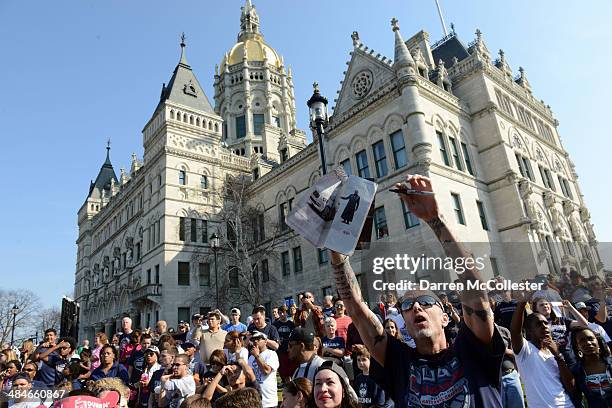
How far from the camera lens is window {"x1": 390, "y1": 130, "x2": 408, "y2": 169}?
22469 millimetres

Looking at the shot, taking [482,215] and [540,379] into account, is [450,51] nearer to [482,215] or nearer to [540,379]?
[482,215]

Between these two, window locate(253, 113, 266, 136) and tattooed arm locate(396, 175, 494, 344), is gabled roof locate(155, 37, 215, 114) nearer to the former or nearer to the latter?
window locate(253, 113, 266, 136)

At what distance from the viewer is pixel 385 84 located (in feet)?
77.5

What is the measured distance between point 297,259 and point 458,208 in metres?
12.0

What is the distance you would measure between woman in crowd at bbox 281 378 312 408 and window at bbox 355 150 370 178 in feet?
69.1

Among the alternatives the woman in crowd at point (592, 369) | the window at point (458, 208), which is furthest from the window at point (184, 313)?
the woman in crowd at point (592, 369)

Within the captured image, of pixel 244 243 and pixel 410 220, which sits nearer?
pixel 410 220

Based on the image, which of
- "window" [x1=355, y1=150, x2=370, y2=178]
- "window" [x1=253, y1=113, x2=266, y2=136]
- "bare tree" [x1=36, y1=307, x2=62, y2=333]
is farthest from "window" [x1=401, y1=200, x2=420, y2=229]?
"bare tree" [x1=36, y1=307, x2=62, y2=333]

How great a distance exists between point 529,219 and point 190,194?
24.6 meters

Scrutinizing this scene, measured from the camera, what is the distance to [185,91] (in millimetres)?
37125

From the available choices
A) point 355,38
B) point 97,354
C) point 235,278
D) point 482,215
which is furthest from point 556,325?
point 235,278

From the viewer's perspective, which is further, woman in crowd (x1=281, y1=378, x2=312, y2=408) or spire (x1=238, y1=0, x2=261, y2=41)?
spire (x1=238, y1=0, x2=261, y2=41)

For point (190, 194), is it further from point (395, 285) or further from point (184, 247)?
point (395, 285)

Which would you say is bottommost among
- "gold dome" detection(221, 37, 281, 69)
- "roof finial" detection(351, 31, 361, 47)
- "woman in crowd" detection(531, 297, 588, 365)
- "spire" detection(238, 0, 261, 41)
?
"woman in crowd" detection(531, 297, 588, 365)
